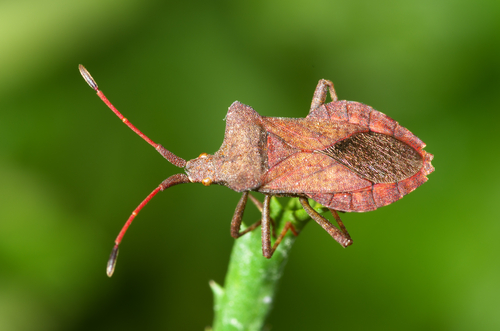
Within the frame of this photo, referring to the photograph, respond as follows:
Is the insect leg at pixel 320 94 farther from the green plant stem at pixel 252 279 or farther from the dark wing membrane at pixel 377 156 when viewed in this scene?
the green plant stem at pixel 252 279

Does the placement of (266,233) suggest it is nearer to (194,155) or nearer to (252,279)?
(252,279)

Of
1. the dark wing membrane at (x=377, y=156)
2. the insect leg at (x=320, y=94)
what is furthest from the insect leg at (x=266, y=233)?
the insect leg at (x=320, y=94)

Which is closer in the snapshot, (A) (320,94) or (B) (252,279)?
(B) (252,279)

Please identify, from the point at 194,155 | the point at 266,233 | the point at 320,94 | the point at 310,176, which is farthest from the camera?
the point at 194,155

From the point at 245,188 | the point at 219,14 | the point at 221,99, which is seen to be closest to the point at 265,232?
the point at 245,188

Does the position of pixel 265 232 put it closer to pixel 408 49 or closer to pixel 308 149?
pixel 308 149

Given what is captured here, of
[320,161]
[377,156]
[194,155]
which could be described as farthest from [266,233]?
[194,155]

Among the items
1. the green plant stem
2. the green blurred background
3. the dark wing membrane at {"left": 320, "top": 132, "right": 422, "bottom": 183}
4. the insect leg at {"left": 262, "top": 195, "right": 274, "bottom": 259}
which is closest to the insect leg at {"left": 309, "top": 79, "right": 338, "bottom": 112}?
the dark wing membrane at {"left": 320, "top": 132, "right": 422, "bottom": 183}
